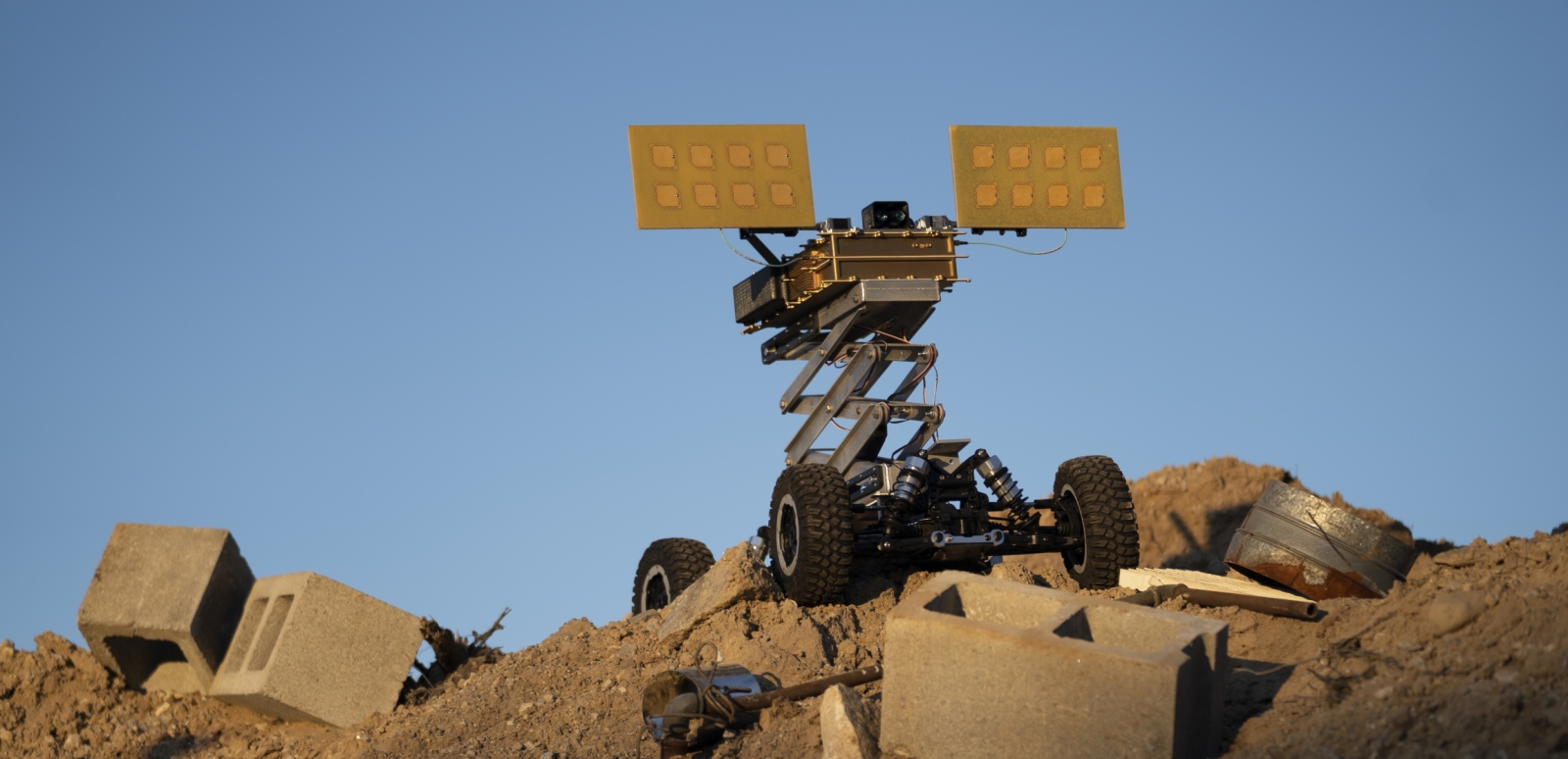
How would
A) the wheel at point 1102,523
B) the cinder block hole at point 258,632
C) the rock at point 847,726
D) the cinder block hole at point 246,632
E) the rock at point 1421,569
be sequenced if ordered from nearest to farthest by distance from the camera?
the rock at point 847,726, the rock at point 1421,569, the wheel at point 1102,523, the cinder block hole at point 258,632, the cinder block hole at point 246,632

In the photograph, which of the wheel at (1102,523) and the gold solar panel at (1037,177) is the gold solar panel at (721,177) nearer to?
the gold solar panel at (1037,177)

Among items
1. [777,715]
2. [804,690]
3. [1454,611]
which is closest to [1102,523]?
[804,690]

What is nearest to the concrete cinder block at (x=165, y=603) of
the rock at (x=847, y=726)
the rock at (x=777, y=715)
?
the rock at (x=777, y=715)

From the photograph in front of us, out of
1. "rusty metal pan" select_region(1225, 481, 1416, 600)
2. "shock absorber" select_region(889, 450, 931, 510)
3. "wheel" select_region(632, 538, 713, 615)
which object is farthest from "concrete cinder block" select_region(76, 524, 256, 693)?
"rusty metal pan" select_region(1225, 481, 1416, 600)

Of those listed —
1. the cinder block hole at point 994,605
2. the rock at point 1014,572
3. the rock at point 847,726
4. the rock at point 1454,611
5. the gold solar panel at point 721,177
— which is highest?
the gold solar panel at point 721,177

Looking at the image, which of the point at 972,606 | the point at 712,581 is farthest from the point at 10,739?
the point at 972,606

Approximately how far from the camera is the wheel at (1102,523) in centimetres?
970

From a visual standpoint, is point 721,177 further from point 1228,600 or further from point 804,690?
Result: point 1228,600

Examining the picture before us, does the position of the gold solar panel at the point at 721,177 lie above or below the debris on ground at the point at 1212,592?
above

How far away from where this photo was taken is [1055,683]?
5848 millimetres

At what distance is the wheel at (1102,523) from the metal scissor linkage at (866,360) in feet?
3.84

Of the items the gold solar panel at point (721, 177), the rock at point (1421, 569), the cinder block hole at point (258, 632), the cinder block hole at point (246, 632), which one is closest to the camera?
the rock at point (1421, 569)

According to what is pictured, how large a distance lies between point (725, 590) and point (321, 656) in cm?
344

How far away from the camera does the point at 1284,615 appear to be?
27.7ft
